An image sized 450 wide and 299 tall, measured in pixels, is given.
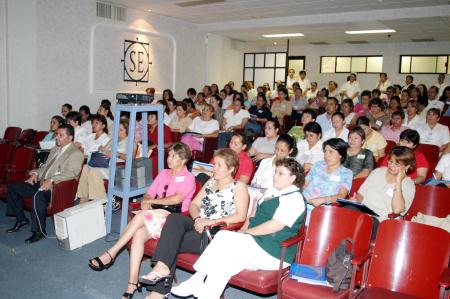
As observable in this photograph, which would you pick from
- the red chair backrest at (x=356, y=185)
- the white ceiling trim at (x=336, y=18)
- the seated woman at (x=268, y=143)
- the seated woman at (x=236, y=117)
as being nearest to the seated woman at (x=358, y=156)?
the red chair backrest at (x=356, y=185)

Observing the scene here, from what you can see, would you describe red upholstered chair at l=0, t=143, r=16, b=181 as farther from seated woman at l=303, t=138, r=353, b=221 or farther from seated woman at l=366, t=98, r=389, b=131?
seated woman at l=366, t=98, r=389, b=131

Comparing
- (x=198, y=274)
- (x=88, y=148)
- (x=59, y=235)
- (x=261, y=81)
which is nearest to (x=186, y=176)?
(x=198, y=274)

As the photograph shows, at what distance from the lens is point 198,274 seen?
2658 mm

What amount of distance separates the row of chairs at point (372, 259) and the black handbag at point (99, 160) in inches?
106

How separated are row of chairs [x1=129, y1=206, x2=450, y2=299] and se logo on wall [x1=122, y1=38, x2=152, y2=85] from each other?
7678 mm

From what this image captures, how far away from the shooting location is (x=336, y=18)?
360 inches

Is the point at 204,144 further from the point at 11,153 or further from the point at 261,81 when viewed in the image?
the point at 261,81

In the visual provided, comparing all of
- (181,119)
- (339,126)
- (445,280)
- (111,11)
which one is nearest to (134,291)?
(445,280)

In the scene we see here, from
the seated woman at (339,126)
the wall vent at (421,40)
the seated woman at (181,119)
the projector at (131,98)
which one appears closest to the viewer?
the projector at (131,98)

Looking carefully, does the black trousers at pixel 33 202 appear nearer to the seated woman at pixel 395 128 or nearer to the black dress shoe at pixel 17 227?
the black dress shoe at pixel 17 227

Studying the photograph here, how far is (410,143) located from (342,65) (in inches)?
439

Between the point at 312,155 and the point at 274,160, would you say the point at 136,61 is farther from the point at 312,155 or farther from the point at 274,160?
the point at 274,160

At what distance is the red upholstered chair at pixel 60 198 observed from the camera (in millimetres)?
3918

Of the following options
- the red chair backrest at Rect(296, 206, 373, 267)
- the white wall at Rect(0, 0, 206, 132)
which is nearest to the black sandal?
the red chair backrest at Rect(296, 206, 373, 267)
